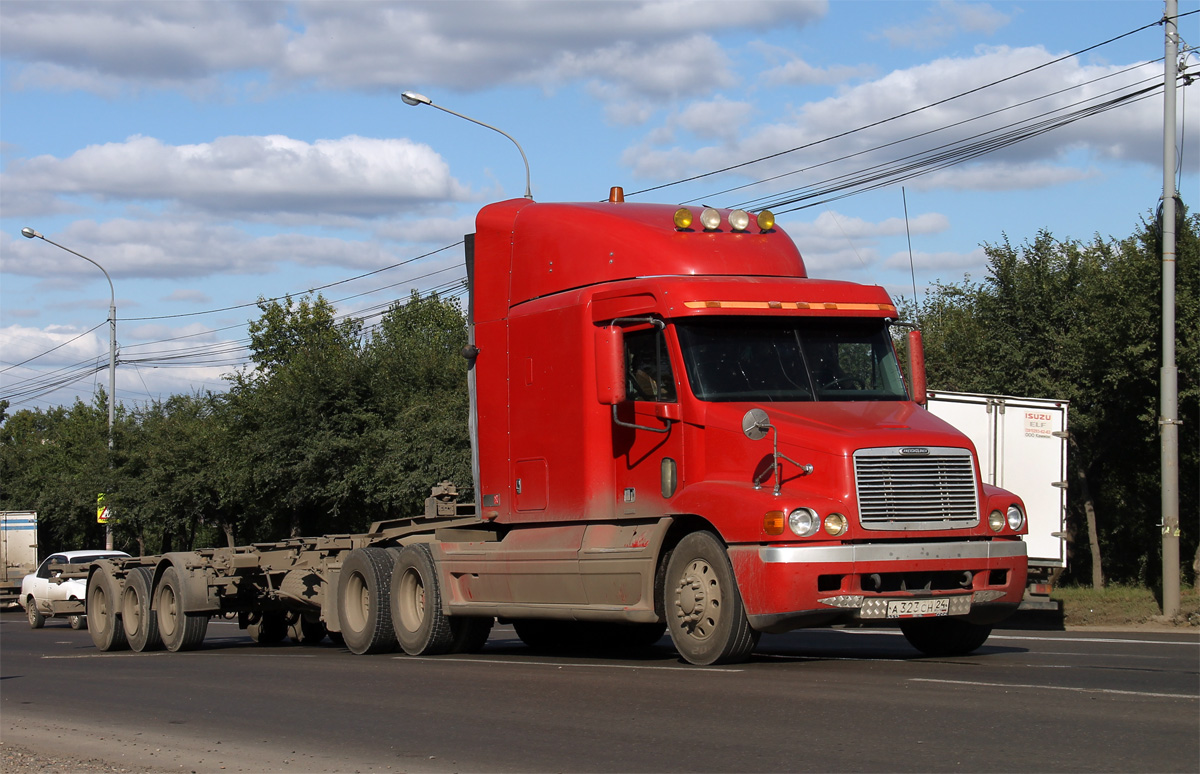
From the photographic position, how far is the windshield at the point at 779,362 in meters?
11.4

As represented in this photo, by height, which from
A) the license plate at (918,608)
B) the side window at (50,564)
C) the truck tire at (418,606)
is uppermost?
the license plate at (918,608)

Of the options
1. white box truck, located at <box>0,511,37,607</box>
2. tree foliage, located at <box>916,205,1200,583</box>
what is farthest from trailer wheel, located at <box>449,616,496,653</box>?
white box truck, located at <box>0,511,37,607</box>

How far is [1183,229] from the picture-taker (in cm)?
2605

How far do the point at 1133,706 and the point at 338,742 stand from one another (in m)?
4.71

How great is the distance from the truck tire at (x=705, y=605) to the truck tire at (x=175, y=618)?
809 cm

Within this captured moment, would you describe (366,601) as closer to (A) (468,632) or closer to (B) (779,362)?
(A) (468,632)

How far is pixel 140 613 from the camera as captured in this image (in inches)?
721

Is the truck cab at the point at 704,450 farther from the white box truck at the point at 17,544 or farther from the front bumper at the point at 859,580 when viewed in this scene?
the white box truck at the point at 17,544

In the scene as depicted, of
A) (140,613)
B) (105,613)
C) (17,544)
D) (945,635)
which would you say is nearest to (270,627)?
(140,613)

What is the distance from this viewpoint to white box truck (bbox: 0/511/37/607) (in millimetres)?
42219

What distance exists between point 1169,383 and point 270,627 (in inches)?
526

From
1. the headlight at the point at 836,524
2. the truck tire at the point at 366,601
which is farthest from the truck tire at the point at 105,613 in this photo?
the headlight at the point at 836,524

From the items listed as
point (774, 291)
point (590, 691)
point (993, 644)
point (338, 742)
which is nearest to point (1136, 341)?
point (993, 644)

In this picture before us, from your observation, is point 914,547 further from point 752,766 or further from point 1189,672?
point 752,766
